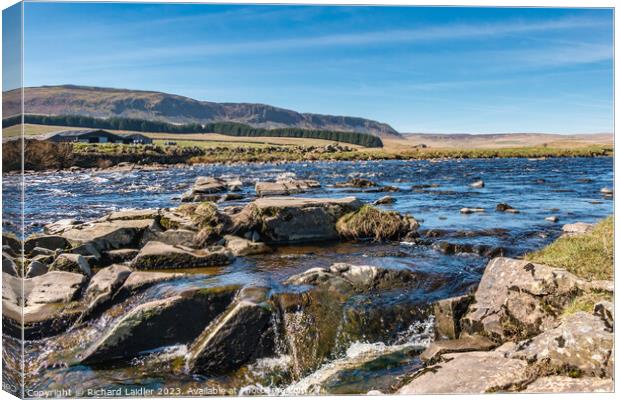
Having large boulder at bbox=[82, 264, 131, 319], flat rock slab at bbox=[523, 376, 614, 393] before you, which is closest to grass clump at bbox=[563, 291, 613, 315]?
flat rock slab at bbox=[523, 376, 614, 393]

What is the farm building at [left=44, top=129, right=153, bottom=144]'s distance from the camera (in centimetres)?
914

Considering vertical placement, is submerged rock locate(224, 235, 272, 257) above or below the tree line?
below

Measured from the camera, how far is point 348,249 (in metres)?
9.24

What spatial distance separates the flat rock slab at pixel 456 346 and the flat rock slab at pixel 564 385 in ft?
3.09

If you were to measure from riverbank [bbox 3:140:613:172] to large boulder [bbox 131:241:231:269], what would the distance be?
2021 millimetres

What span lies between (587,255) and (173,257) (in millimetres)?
6183

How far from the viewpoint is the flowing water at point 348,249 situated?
18.5 feet

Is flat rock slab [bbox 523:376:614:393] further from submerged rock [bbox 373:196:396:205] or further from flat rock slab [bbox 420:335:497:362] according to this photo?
submerged rock [bbox 373:196:396:205]

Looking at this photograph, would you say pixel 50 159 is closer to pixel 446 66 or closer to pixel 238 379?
pixel 238 379

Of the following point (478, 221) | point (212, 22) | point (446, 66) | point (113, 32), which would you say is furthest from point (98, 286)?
point (478, 221)

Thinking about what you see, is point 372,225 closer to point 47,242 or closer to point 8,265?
point 47,242

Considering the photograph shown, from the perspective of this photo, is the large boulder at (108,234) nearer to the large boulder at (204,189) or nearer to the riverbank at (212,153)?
the riverbank at (212,153)

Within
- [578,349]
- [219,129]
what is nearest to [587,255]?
[578,349]

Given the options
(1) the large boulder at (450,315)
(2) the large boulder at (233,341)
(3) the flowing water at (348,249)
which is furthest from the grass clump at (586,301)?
(2) the large boulder at (233,341)
